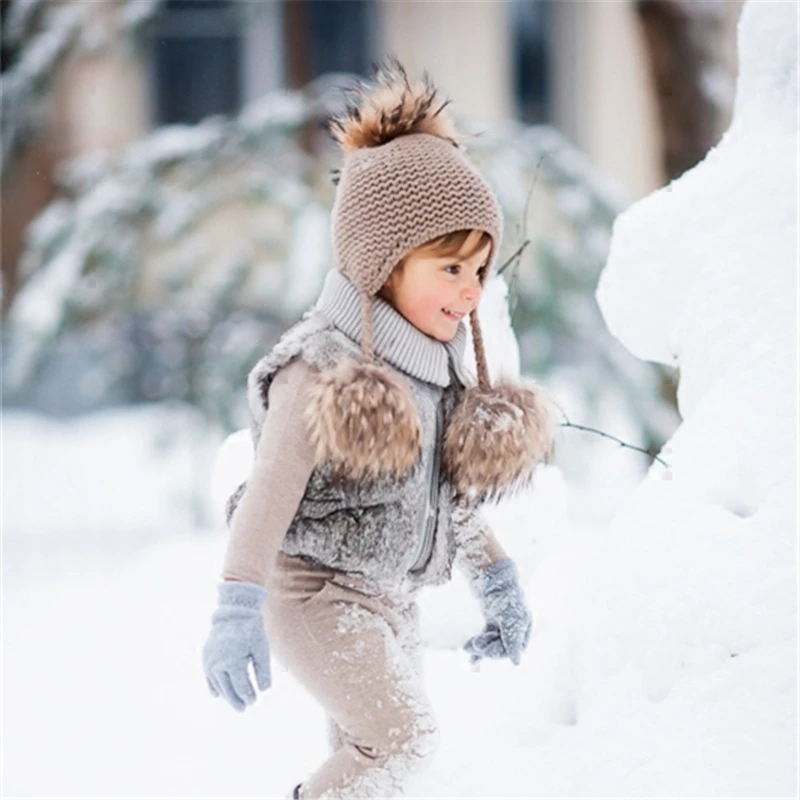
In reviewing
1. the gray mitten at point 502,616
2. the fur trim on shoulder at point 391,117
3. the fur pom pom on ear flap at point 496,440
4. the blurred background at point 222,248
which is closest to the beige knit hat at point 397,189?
the fur trim on shoulder at point 391,117

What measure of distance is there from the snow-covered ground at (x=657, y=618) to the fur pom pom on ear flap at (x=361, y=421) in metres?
0.63

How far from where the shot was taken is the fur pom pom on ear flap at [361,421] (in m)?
1.74

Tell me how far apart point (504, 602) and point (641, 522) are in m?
0.32

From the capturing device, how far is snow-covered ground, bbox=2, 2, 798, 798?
1.98 meters

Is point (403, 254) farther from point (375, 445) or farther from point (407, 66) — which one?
point (407, 66)

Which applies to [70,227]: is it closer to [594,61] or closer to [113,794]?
[113,794]

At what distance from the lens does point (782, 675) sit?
1.93 m

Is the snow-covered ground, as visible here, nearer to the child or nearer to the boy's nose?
the child

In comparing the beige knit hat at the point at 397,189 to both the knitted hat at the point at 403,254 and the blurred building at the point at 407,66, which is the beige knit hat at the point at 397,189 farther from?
the blurred building at the point at 407,66

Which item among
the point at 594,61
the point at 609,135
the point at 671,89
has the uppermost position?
the point at 671,89

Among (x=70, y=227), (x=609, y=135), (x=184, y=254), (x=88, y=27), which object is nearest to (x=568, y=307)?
(x=184, y=254)

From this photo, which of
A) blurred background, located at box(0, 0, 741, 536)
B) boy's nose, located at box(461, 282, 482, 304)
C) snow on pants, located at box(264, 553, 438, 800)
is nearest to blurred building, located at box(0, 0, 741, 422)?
blurred background, located at box(0, 0, 741, 536)

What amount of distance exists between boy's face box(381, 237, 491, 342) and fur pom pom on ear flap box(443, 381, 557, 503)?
145 millimetres

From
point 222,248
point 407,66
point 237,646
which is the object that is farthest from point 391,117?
point 407,66
